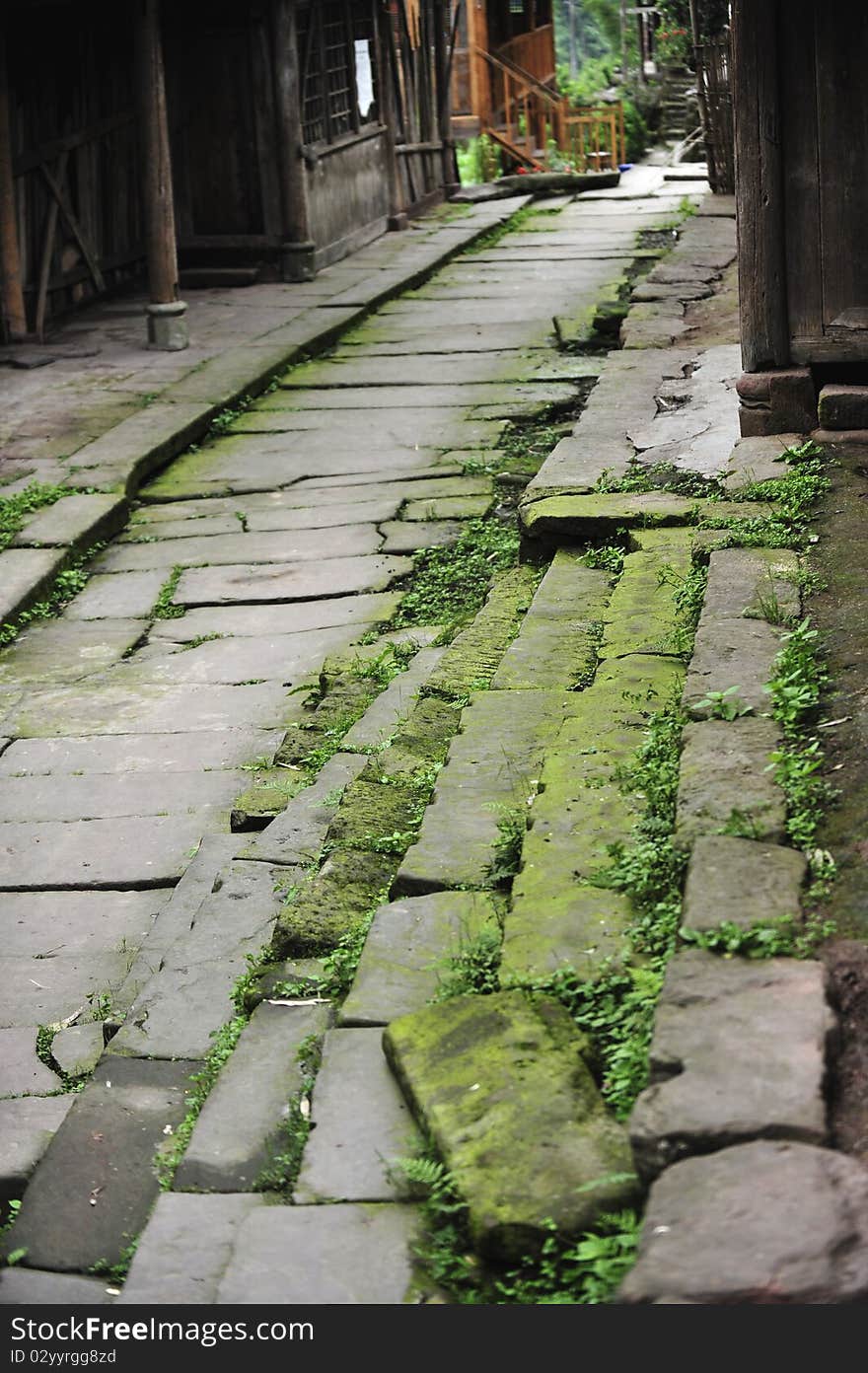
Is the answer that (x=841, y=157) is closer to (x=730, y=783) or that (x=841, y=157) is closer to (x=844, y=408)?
(x=844, y=408)

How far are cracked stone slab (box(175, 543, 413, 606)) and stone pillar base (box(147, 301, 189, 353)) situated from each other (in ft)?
13.8

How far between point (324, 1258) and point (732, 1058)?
67cm

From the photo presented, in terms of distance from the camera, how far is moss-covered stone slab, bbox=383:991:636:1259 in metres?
2.32

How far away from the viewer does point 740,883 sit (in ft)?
9.59

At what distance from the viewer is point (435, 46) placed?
1867 centimetres

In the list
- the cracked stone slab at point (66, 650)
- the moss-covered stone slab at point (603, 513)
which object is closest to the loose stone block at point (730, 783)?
the moss-covered stone slab at point (603, 513)

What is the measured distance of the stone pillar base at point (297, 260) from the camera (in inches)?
535

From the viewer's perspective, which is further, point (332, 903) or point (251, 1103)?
point (332, 903)

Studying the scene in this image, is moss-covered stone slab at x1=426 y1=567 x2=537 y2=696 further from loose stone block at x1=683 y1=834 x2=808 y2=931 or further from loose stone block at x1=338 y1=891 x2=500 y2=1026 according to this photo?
loose stone block at x1=683 y1=834 x2=808 y2=931

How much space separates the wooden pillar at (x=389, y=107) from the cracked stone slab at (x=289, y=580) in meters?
10.3

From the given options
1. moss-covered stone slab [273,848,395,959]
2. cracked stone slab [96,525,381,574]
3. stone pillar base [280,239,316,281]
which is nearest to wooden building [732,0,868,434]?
cracked stone slab [96,525,381,574]

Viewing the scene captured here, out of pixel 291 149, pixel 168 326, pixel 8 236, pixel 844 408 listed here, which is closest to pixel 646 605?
pixel 844 408

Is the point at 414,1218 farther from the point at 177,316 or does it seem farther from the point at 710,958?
the point at 177,316

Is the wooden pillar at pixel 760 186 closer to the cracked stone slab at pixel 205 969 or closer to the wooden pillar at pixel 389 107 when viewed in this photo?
the cracked stone slab at pixel 205 969
